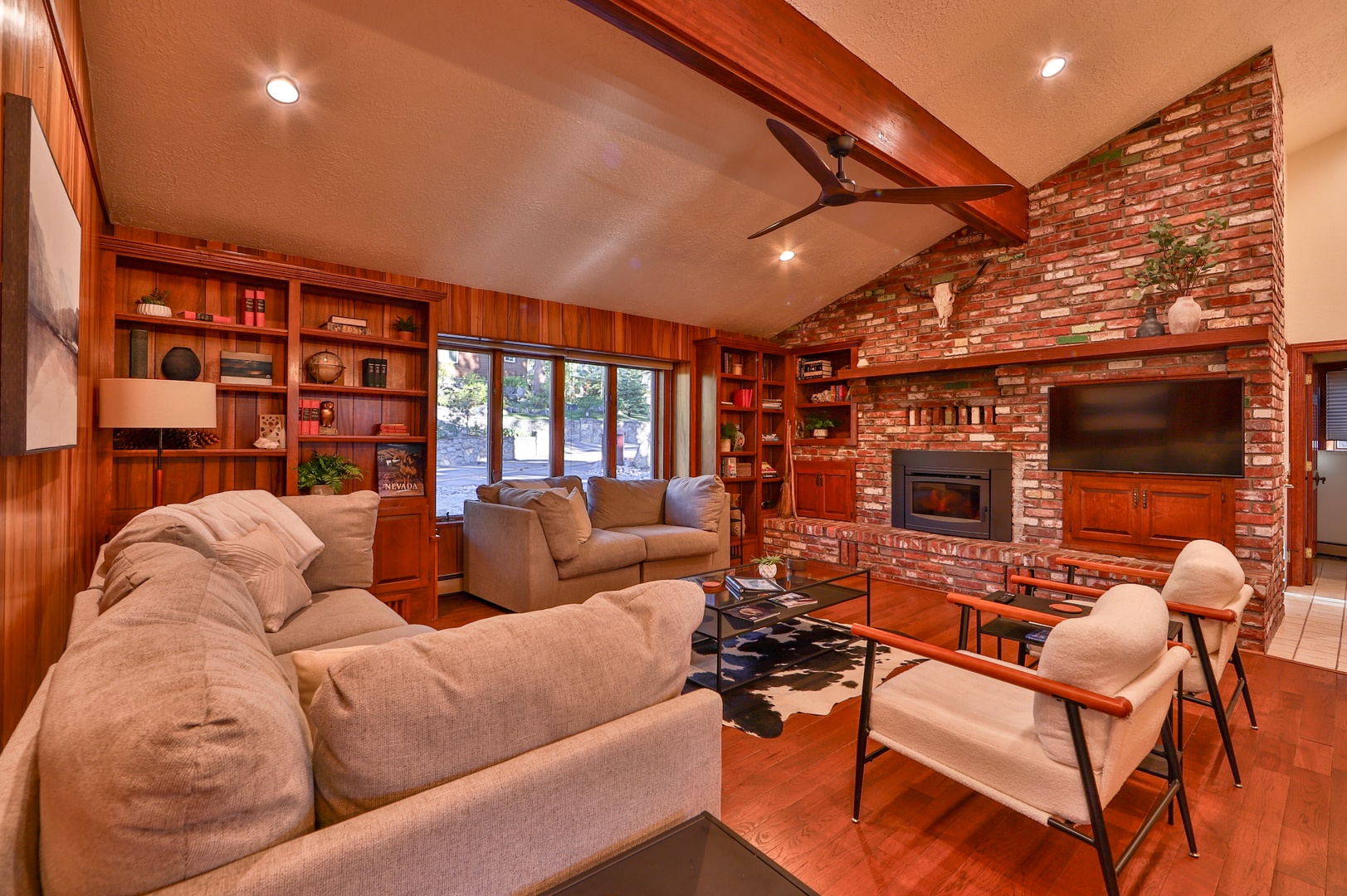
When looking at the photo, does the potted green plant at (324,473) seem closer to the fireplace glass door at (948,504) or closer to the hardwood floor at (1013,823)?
the hardwood floor at (1013,823)

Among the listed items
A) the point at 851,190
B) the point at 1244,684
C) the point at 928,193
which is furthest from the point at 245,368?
the point at 1244,684

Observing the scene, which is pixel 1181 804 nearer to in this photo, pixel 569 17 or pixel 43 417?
pixel 43 417

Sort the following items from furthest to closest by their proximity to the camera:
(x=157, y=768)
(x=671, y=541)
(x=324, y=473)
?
1. (x=671, y=541)
2. (x=324, y=473)
3. (x=157, y=768)

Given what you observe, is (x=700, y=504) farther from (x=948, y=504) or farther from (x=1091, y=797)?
(x=1091, y=797)

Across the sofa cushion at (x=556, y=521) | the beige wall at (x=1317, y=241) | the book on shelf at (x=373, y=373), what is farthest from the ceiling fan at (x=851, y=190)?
the beige wall at (x=1317, y=241)

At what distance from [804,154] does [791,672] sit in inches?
102

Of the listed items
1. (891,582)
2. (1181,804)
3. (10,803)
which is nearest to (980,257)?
(891,582)

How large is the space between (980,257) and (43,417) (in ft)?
19.3

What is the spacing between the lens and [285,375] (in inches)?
151

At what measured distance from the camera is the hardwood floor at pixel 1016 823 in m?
1.75

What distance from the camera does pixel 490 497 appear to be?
460 cm

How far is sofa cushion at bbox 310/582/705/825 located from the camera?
0.86m

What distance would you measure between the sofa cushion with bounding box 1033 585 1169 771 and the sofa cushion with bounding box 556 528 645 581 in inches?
117

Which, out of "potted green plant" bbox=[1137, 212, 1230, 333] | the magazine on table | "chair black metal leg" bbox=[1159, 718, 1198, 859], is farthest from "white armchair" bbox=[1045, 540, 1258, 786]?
"potted green plant" bbox=[1137, 212, 1230, 333]
